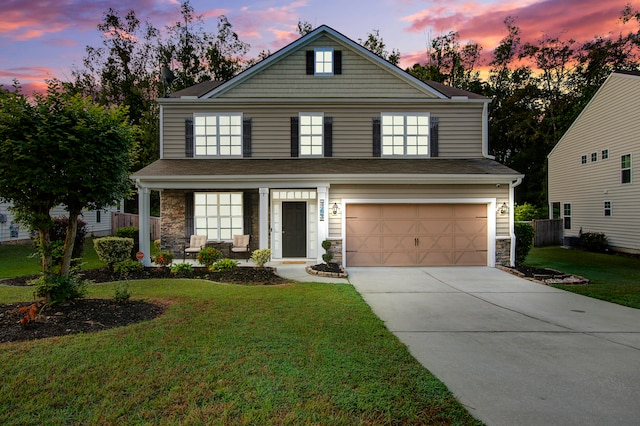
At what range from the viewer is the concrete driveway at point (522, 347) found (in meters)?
3.22

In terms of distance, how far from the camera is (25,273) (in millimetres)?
10133

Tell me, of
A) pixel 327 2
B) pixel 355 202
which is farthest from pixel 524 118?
pixel 355 202

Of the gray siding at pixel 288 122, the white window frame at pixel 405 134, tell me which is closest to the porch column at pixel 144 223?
the gray siding at pixel 288 122

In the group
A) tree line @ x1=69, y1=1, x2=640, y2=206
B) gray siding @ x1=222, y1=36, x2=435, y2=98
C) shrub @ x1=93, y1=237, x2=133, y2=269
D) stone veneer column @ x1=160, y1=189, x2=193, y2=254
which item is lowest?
shrub @ x1=93, y1=237, x2=133, y2=269

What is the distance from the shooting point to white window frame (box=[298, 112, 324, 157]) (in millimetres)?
12711

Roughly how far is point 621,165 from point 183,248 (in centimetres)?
1869

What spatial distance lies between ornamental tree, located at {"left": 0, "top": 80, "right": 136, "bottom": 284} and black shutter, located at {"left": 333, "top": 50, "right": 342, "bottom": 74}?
8796 millimetres

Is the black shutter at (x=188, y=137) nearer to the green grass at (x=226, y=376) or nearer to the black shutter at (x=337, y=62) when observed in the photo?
the black shutter at (x=337, y=62)

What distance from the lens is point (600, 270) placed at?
12148 millimetres

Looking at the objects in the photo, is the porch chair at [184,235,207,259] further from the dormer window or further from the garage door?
the dormer window

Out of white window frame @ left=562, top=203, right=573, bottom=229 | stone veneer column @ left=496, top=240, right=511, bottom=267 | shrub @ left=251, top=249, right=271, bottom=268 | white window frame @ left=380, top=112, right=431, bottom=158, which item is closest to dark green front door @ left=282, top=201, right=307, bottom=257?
shrub @ left=251, top=249, right=271, bottom=268

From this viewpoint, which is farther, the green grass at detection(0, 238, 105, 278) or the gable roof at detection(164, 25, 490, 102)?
the gable roof at detection(164, 25, 490, 102)

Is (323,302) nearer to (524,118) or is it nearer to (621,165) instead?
(621,165)

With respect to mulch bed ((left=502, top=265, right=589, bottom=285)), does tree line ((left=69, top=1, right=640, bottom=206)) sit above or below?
above
